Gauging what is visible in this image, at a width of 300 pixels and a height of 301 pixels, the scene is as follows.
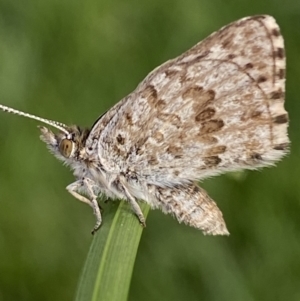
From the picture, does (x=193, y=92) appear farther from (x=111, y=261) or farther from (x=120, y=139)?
(x=111, y=261)

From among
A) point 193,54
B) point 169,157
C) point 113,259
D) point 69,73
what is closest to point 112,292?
point 113,259

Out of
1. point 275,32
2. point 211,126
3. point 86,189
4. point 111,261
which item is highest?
point 275,32

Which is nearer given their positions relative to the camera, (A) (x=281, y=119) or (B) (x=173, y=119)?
(A) (x=281, y=119)

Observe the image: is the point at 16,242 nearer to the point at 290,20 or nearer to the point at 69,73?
the point at 69,73

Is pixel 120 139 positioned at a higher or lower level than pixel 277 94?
lower

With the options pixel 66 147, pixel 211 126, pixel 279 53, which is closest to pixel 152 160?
pixel 211 126

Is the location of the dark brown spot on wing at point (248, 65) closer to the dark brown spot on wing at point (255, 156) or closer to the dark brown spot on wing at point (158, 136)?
the dark brown spot on wing at point (255, 156)

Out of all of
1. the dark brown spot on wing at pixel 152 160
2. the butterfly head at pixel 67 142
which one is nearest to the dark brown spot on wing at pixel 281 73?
the dark brown spot on wing at pixel 152 160

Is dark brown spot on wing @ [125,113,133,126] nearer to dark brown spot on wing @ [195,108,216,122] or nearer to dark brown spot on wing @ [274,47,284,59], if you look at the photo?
dark brown spot on wing @ [195,108,216,122]
